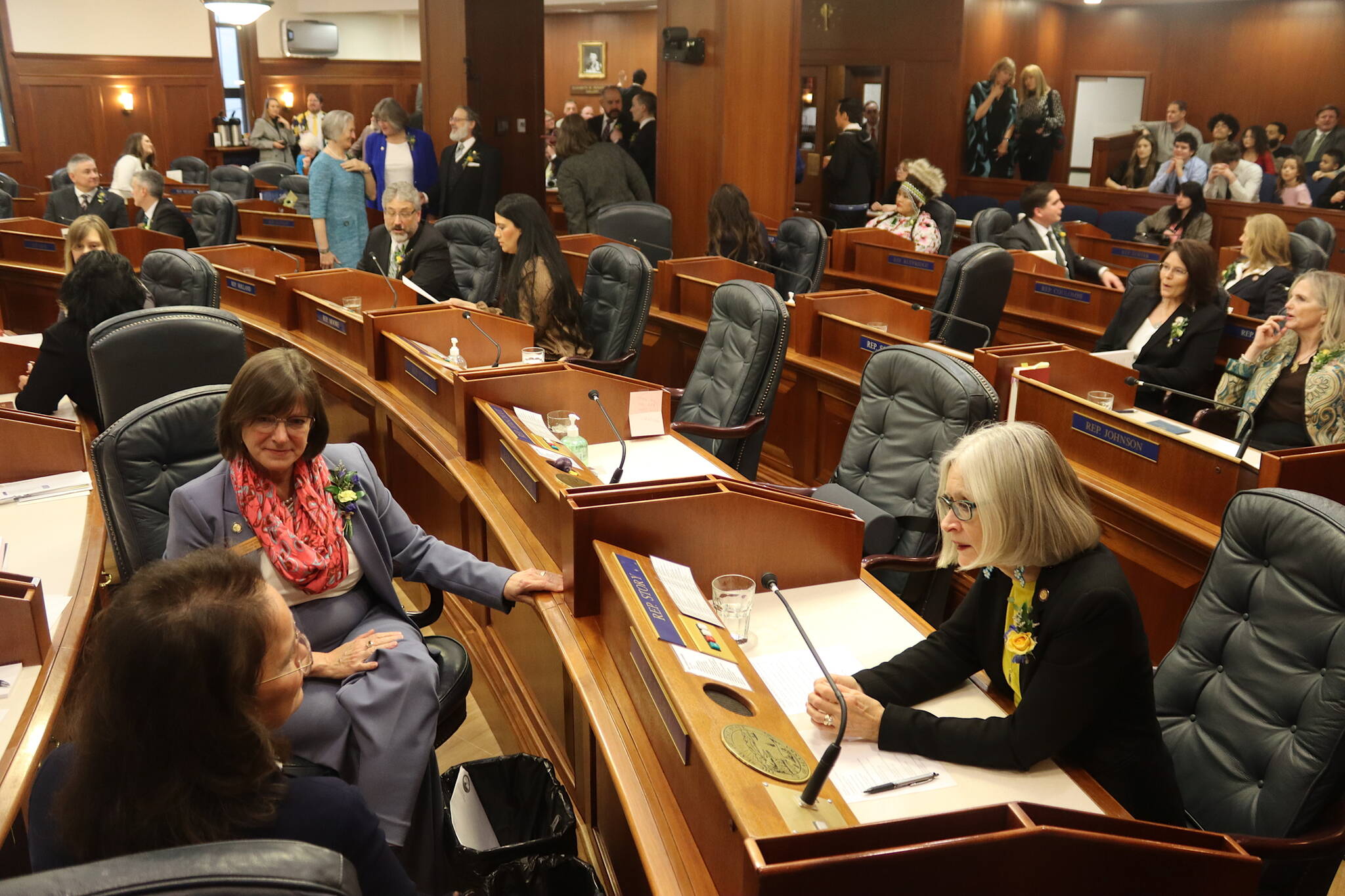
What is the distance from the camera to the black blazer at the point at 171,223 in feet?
22.4

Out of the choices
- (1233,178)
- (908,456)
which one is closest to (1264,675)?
(908,456)

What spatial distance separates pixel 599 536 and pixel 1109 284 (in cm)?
405

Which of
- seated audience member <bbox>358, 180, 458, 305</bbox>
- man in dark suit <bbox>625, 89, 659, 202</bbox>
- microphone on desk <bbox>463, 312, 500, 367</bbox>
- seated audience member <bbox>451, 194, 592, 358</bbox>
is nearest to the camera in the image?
microphone on desk <bbox>463, 312, 500, 367</bbox>

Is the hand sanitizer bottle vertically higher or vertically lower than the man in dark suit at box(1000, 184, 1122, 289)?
lower

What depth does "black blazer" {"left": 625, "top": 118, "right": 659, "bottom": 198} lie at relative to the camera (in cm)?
816

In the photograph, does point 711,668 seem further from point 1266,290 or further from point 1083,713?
point 1266,290

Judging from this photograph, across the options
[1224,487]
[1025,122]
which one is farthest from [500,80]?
[1224,487]

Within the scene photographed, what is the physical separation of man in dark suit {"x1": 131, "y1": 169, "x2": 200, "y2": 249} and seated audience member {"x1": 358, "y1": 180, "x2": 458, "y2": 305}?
7.95ft

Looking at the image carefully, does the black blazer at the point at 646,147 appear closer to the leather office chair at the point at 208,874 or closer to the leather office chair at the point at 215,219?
the leather office chair at the point at 215,219

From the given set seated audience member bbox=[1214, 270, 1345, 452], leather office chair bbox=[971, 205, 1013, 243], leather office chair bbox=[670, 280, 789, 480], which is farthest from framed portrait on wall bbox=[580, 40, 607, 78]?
seated audience member bbox=[1214, 270, 1345, 452]

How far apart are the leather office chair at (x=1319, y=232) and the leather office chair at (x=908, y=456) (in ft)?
15.4

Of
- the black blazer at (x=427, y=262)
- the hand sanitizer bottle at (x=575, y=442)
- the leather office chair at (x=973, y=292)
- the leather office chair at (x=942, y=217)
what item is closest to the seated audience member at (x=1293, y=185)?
the leather office chair at (x=942, y=217)

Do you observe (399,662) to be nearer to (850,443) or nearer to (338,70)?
(850,443)

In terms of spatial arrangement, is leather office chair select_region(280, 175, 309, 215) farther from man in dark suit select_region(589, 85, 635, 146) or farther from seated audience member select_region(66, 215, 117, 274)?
seated audience member select_region(66, 215, 117, 274)
